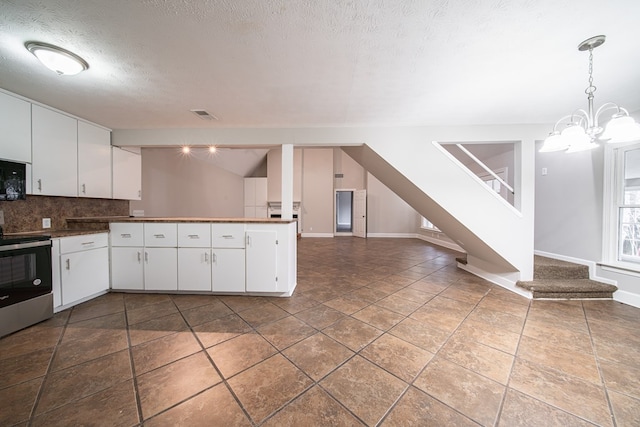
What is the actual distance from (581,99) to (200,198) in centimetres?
702

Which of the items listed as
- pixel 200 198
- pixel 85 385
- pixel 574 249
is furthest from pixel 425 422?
pixel 200 198

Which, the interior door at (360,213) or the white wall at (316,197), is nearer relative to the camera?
the interior door at (360,213)

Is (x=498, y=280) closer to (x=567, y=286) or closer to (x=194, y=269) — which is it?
(x=567, y=286)

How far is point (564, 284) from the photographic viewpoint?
283cm

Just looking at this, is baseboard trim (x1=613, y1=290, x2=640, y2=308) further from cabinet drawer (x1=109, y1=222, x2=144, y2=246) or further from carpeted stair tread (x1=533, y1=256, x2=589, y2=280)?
cabinet drawer (x1=109, y1=222, x2=144, y2=246)

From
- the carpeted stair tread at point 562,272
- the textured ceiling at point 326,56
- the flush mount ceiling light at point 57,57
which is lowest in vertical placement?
the carpeted stair tread at point 562,272

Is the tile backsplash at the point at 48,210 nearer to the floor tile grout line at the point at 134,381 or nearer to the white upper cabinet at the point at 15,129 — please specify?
the white upper cabinet at the point at 15,129

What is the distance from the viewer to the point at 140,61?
1.72 meters

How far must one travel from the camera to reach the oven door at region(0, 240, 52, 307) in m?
1.91

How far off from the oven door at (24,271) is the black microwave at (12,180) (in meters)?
0.58

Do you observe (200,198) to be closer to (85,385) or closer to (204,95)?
(204,95)

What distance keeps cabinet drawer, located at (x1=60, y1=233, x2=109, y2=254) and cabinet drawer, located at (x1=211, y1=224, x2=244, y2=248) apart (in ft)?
4.59

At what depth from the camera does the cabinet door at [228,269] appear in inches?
110

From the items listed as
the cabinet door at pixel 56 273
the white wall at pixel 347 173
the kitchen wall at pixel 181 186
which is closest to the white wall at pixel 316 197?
the white wall at pixel 347 173
